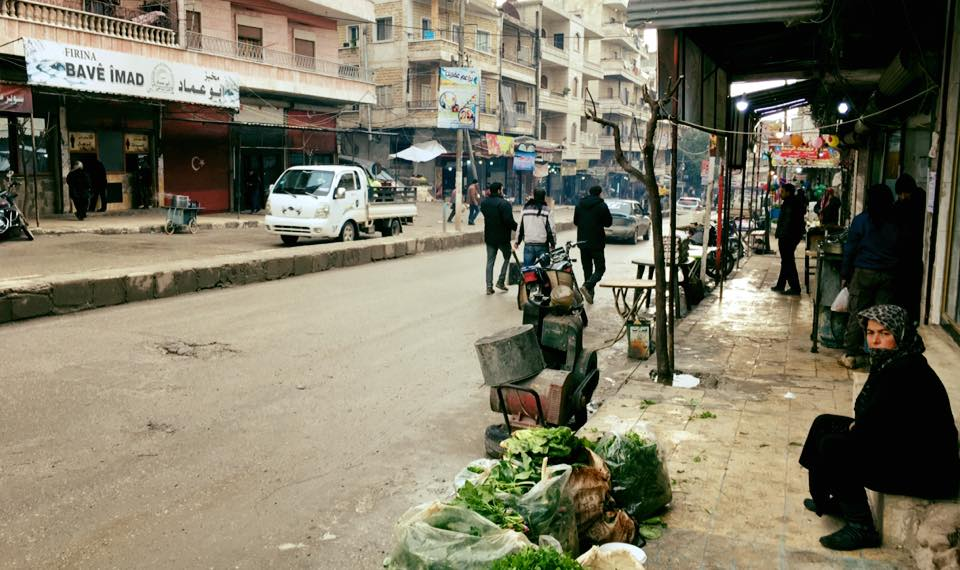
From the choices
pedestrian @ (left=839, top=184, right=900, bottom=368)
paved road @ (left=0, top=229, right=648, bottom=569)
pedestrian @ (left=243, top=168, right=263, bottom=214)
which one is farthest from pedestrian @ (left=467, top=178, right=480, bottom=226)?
pedestrian @ (left=839, top=184, right=900, bottom=368)

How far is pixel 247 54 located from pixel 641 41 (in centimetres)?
5407

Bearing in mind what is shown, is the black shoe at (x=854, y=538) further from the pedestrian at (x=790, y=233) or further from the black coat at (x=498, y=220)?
the pedestrian at (x=790, y=233)

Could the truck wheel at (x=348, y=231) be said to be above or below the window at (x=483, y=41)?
below

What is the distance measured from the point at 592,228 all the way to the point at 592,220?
123mm

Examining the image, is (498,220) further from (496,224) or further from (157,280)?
(157,280)

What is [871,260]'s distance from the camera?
24.6 feet

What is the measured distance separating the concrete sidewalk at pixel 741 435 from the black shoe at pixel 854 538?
35 mm

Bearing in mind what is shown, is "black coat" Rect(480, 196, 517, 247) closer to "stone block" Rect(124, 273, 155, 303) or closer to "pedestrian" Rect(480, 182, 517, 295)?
"pedestrian" Rect(480, 182, 517, 295)

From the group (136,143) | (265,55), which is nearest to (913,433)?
(136,143)

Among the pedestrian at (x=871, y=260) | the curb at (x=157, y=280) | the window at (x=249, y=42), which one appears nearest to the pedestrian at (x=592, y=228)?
the pedestrian at (x=871, y=260)

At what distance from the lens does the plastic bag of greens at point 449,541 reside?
9.68ft

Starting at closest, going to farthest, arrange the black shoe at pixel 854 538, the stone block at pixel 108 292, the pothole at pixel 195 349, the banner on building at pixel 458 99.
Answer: the black shoe at pixel 854 538
the pothole at pixel 195 349
the stone block at pixel 108 292
the banner on building at pixel 458 99

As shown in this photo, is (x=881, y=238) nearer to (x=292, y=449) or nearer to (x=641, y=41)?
(x=292, y=449)

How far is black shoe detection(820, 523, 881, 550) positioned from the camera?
3764 mm
